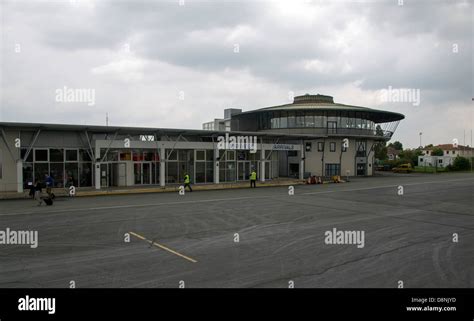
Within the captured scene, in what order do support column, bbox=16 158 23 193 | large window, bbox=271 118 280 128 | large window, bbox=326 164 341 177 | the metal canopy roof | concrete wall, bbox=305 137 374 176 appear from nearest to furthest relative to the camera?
1. support column, bbox=16 158 23 193
2. the metal canopy roof
3. concrete wall, bbox=305 137 374 176
4. large window, bbox=326 164 341 177
5. large window, bbox=271 118 280 128

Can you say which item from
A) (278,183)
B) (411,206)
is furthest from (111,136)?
(411,206)

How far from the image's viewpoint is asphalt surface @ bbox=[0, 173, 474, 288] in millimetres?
7844

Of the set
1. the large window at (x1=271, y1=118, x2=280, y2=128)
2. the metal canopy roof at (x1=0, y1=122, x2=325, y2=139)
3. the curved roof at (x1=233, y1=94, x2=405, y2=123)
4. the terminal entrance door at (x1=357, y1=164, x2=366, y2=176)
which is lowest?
the terminal entrance door at (x1=357, y1=164, x2=366, y2=176)

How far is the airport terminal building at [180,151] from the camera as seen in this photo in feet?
86.8

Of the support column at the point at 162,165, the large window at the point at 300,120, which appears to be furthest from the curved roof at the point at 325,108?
the support column at the point at 162,165

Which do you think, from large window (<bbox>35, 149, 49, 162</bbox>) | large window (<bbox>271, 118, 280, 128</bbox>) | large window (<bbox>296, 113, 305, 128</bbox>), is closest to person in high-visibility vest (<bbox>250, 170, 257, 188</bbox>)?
large window (<bbox>35, 149, 49, 162</bbox>)

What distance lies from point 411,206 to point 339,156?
2893 cm

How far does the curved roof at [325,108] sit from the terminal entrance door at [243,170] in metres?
14.6

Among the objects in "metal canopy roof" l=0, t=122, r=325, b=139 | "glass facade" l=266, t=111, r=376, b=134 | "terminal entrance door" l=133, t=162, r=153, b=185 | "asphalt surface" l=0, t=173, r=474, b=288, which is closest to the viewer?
"asphalt surface" l=0, t=173, r=474, b=288

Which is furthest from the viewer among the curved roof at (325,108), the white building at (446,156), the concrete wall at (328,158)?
the white building at (446,156)

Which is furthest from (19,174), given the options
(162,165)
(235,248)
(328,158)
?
(328,158)

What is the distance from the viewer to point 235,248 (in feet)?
34.3

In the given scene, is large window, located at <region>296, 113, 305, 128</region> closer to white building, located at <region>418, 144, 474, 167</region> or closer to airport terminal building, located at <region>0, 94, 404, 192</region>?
airport terminal building, located at <region>0, 94, 404, 192</region>

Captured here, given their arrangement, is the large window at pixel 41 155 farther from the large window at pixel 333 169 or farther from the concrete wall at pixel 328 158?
the large window at pixel 333 169
